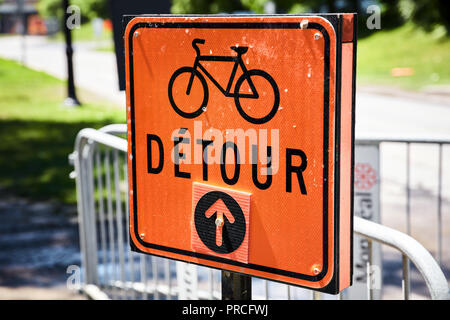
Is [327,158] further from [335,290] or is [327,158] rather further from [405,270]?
[405,270]

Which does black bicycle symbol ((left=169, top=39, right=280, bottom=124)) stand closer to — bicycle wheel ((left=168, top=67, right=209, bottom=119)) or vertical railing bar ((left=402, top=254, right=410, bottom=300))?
bicycle wheel ((left=168, top=67, right=209, bottom=119))

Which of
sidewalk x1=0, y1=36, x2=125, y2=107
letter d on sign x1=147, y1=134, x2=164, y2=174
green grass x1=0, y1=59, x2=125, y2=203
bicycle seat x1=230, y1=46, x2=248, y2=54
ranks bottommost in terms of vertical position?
sidewalk x1=0, y1=36, x2=125, y2=107

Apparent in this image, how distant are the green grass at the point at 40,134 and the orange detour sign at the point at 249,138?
22.1ft

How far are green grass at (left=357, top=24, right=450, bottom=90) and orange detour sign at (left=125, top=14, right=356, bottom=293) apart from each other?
66.4 feet

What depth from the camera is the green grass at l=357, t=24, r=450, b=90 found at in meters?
23.4

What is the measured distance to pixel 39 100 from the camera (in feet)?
68.2

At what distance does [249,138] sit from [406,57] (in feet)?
89.2

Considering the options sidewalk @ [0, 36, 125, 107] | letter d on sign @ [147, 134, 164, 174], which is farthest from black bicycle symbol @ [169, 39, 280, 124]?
sidewalk @ [0, 36, 125, 107]

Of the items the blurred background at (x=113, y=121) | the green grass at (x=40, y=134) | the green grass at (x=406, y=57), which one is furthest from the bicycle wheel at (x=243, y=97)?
the green grass at (x=406, y=57)

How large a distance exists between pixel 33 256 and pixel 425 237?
3591 mm

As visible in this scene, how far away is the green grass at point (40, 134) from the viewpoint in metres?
9.57

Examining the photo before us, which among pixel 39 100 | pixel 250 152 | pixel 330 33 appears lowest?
pixel 39 100

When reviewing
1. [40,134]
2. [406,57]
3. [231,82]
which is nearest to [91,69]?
[406,57]
